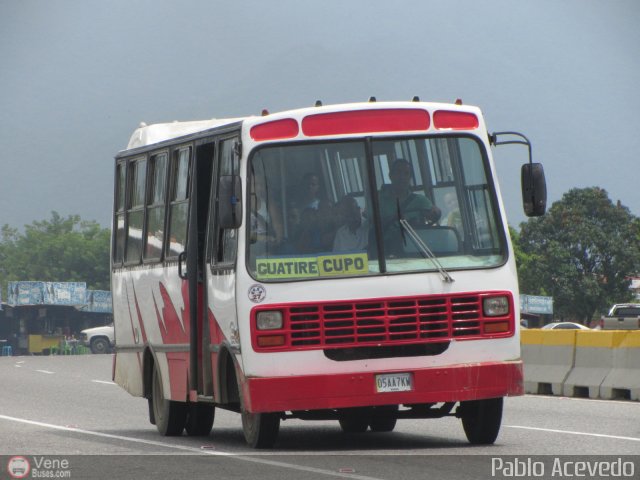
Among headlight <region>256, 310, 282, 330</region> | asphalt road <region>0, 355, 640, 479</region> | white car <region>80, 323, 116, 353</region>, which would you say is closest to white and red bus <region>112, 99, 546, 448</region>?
headlight <region>256, 310, 282, 330</region>

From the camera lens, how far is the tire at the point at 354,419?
1379 cm

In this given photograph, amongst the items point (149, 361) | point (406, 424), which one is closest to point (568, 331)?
point (406, 424)

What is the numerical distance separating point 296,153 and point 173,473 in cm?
333

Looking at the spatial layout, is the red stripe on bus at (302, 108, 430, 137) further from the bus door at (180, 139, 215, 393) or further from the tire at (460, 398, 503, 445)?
the tire at (460, 398, 503, 445)

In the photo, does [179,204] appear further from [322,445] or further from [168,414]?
[322,445]

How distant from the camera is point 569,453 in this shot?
12625 millimetres

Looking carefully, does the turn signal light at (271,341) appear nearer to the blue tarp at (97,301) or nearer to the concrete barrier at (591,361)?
the concrete barrier at (591,361)

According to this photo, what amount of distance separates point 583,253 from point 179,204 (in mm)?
92139

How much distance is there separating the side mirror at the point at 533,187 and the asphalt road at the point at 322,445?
2.03m

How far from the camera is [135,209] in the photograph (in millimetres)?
17250

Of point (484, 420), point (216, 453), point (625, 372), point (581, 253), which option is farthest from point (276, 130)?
point (581, 253)

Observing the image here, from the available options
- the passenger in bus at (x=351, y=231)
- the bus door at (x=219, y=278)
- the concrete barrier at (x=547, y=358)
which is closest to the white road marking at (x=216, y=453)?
the bus door at (x=219, y=278)

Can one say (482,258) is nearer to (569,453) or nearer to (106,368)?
(569,453)

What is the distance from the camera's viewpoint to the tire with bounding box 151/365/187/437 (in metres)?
16.3
